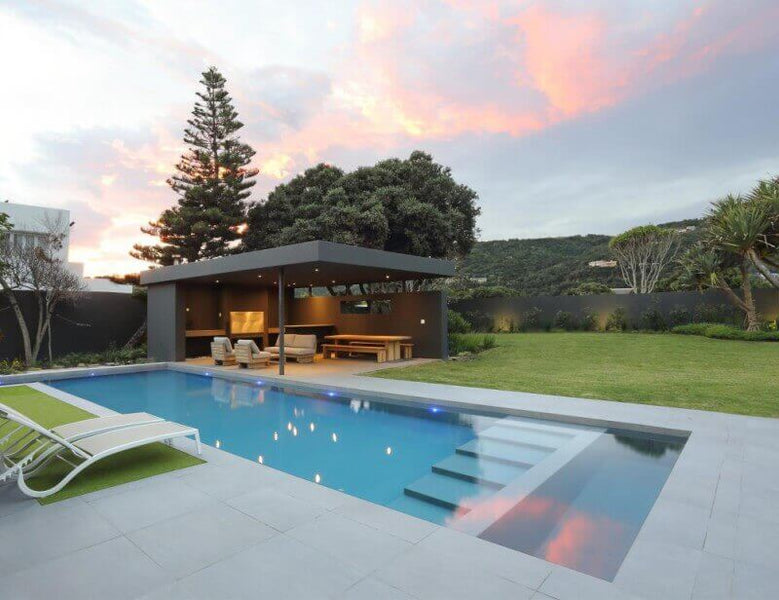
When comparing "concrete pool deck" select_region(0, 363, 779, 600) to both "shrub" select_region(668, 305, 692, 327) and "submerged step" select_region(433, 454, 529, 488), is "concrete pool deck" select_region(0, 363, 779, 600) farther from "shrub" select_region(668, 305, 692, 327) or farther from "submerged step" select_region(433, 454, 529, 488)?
"shrub" select_region(668, 305, 692, 327)

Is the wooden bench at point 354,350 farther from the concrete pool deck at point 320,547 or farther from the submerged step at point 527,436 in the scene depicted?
the concrete pool deck at point 320,547

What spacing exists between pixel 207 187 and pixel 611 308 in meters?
17.8

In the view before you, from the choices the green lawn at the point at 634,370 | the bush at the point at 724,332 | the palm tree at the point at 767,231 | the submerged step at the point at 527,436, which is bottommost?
the submerged step at the point at 527,436

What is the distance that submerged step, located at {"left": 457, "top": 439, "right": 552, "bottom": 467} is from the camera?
4668 mm

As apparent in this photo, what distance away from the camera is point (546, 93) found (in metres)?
12.1

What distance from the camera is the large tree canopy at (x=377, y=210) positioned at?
56.0 feet

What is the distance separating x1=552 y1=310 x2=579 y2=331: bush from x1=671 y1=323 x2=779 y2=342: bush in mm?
3499

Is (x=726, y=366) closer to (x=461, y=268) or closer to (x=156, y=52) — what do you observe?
(x=156, y=52)

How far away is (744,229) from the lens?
42.7 ft

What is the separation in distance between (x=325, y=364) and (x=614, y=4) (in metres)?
10.6

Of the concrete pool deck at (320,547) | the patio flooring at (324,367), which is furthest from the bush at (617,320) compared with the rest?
the concrete pool deck at (320,547)

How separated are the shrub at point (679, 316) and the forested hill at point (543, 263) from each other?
51.8 feet

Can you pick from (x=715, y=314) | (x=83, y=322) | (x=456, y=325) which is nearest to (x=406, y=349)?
(x=456, y=325)

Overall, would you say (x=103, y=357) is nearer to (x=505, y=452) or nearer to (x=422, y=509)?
(x=505, y=452)
